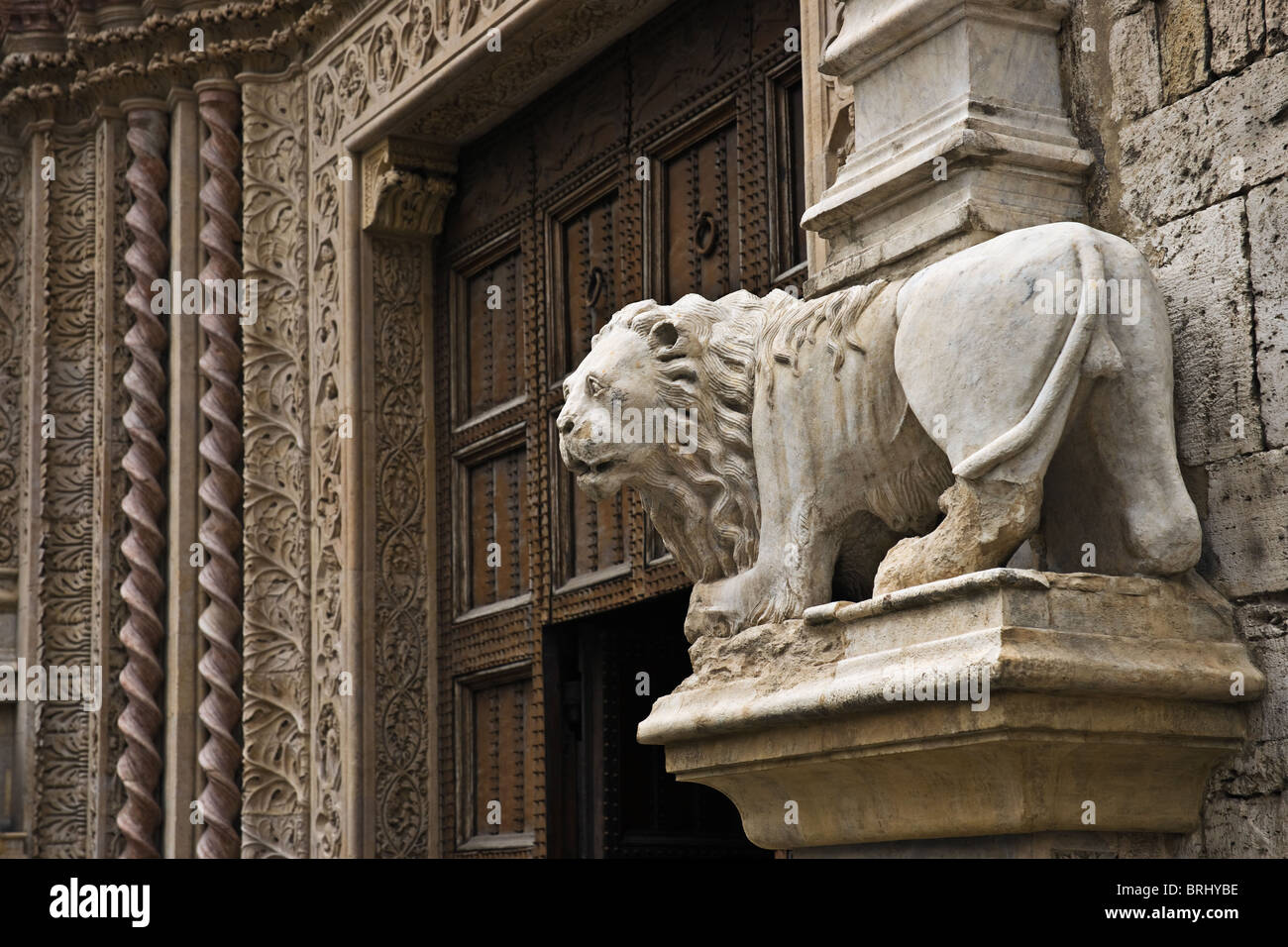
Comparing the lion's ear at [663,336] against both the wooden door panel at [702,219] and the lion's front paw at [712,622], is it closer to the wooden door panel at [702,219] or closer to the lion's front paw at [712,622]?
the lion's front paw at [712,622]

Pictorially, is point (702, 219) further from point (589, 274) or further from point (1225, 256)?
point (1225, 256)

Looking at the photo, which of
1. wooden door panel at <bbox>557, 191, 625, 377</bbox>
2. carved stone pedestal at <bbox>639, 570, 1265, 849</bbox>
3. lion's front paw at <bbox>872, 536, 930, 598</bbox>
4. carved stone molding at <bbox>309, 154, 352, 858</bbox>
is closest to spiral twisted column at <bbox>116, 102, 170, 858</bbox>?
carved stone molding at <bbox>309, 154, 352, 858</bbox>

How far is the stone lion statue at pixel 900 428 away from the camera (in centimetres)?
252

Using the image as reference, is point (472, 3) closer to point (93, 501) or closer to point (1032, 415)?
point (93, 501)

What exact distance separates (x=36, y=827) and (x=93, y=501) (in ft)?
3.79

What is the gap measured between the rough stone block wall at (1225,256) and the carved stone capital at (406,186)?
336 centimetres

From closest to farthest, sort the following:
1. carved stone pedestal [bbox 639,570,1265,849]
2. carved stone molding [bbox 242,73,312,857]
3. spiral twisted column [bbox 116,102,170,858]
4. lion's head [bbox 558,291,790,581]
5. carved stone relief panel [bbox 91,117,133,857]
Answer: carved stone pedestal [bbox 639,570,1265,849], lion's head [bbox 558,291,790,581], carved stone molding [bbox 242,73,312,857], spiral twisted column [bbox 116,102,170,858], carved stone relief panel [bbox 91,117,133,857]

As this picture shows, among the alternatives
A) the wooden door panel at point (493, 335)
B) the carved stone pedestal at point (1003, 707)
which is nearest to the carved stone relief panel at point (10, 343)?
the wooden door panel at point (493, 335)

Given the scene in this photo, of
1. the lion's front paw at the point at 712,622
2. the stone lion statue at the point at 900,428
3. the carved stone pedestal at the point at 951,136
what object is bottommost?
the lion's front paw at the point at 712,622

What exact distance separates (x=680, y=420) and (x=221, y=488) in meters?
3.69

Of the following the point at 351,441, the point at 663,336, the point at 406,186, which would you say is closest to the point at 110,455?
the point at 351,441

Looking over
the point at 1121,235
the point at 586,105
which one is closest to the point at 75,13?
the point at 586,105

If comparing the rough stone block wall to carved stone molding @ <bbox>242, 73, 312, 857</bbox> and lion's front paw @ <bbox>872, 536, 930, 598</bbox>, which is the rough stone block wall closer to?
lion's front paw @ <bbox>872, 536, 930, 598</bbox>

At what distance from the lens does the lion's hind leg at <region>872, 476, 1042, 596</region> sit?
2.51 m
